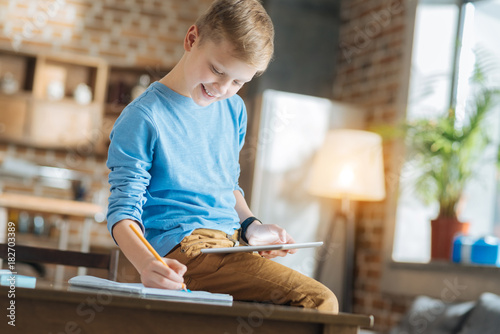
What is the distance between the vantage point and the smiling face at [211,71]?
1.19m

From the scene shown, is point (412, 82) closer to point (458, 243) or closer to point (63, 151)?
point (458, 243)

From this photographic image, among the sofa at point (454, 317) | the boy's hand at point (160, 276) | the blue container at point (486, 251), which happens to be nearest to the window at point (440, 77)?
the blue container at point (486, 251)

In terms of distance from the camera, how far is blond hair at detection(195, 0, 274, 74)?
118 cm

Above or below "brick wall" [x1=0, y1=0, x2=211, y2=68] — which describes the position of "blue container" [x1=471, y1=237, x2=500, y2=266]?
below

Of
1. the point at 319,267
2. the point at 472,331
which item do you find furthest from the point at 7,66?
the point at 472,331

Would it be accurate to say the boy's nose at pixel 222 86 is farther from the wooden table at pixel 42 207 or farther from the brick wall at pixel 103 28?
the brick wall at pixel 103 28

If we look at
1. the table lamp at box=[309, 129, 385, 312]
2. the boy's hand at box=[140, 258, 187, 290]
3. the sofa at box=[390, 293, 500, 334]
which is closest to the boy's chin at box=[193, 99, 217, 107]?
the boy's hand at box=[140, 258, 187, 290]

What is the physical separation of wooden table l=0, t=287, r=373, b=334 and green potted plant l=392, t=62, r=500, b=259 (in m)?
3.18

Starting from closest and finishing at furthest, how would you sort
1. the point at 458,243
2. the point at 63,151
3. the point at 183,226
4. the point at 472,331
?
the point at 183,226
the point at 472,331
the point at 458,243
the point at 63,151

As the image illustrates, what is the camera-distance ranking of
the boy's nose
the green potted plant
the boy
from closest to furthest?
1. the boy
2. the boy's nose
3. the green potted plant

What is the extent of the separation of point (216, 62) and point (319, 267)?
3333 millimetres

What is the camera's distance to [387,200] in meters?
4.63


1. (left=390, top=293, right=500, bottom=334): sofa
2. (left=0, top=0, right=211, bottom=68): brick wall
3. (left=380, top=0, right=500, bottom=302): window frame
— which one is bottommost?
(left=390, top=293, right=500, bottom=334): sofa

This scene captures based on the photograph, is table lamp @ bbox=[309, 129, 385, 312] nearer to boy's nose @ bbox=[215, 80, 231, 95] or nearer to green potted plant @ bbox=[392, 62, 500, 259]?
green potted plant @ bbox=[392, 62, 500, 259]
